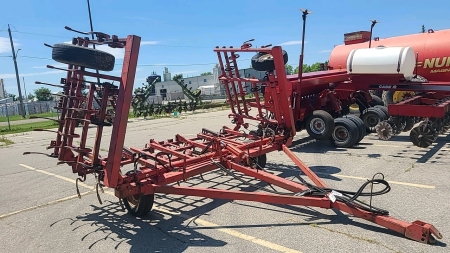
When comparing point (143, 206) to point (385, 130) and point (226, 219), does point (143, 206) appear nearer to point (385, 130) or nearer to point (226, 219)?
point (226, 219)

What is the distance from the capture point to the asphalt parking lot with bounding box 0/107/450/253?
3920mm

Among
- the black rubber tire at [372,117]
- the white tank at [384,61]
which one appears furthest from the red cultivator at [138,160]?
the black rubber tire at [372,117]

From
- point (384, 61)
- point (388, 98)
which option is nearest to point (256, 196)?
point (384, 61)

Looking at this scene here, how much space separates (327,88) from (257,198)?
22.0ft

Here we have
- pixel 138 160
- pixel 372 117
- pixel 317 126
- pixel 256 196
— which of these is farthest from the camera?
pixel 372 117

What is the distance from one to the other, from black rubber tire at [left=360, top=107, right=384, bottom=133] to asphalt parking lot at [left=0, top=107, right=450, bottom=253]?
10.6 feet

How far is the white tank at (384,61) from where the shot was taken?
9086mm

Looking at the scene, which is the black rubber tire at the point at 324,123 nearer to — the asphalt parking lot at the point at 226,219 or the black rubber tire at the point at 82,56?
the asphalt parking lot at the point at 226,219

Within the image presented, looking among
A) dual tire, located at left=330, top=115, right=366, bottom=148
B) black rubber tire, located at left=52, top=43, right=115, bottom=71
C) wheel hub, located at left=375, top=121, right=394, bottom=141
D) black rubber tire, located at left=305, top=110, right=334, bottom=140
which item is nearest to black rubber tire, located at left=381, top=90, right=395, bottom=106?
dual tire, located at left=330, top=115, right=366, bottom=148

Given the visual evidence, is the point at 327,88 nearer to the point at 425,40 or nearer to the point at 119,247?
the point at 425,40

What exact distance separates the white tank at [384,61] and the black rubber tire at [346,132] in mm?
1635

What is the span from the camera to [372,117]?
423 inches

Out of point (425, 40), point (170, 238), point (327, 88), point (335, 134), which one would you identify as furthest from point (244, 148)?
point (425, 40)

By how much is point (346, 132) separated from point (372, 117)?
226 centimetres
